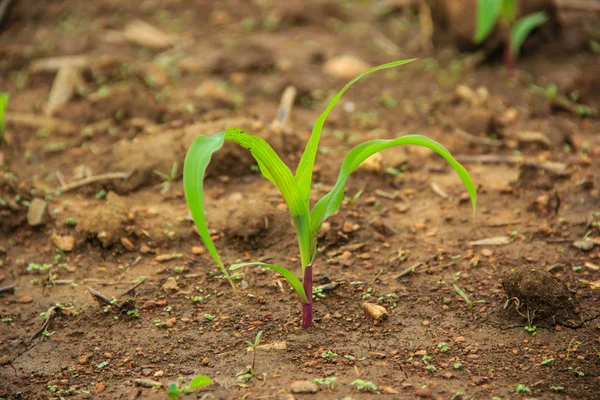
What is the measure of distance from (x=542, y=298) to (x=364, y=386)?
0.73 meters

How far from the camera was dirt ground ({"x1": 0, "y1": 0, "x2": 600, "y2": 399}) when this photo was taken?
2.14m

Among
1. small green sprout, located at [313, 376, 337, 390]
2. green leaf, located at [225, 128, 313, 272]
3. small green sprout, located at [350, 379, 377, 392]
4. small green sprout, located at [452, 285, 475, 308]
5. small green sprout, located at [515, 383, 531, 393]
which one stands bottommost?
small green sprout, located at [452, 285, 475, 308]

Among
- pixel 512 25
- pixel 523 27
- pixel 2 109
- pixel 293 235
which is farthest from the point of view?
pixel 512 25

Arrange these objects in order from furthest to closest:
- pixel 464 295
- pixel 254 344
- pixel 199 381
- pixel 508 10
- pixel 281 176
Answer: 1. pixel 508 10
2. pixel 464 295
3. pixel 254 344
4. pixel 281 176
5. pixel 199 381

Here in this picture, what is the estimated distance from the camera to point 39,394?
6.79 feet

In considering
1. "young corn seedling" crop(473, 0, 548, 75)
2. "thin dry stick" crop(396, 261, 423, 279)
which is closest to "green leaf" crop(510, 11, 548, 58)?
"young corn seedling" crop(473, 0, 548, 75)

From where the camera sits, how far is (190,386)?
1996mm

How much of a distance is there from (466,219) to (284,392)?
53.7 inches

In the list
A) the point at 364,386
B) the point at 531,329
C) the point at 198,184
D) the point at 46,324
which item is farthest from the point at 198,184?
the point at 531,329

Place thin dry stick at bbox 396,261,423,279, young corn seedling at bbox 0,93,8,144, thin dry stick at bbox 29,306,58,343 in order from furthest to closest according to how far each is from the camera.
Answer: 1. young corn seedling at bbox 0,93,8,144
2. thin dry stick at bbox 396,261,423,279
3. thin dry stick at bbox 29,306,58,343

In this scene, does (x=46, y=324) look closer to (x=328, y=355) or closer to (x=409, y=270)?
(x=328, y=355)

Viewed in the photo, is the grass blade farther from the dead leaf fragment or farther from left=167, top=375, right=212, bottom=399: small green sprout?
the dead leaf fragment

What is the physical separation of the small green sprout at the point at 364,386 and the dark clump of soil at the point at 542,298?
2.15ft

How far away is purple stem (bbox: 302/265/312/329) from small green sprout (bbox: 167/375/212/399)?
1.42ft
